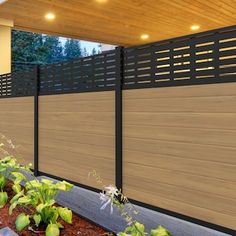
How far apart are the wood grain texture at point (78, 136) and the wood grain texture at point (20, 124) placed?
1.04 ft

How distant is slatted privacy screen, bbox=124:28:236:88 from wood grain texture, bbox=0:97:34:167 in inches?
80.0

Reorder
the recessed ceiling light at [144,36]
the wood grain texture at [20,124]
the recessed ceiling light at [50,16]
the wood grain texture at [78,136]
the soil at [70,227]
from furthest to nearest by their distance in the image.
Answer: the recessed ceiling light at [144,36] < the recessed ceiling light at [50,16] < the wood grain texture at [20,124] < the wood grain texture at [78,136] < the soil at [70,227]

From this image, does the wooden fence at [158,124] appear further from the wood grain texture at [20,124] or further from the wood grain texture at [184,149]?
the wood grain texture at [20,124]

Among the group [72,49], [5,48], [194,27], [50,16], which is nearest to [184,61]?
[50,16]

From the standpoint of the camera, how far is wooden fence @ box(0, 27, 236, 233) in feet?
7.08

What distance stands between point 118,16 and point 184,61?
4.35m

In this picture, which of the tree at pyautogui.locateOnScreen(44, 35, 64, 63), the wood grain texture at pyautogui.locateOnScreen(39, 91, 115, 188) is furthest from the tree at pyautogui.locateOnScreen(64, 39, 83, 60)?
the wood grain texture at pyautogui.locateOnScreen(39, 91, 115, 188)

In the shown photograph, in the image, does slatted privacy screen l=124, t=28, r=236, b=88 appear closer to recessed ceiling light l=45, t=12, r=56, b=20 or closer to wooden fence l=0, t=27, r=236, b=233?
wooden fence l=0, t=27, r=236, b=233

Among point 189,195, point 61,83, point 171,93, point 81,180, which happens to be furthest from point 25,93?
point 189,195

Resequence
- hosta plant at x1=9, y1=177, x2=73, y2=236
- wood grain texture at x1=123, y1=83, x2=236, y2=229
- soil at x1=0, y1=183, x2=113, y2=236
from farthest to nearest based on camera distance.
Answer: soil at x1=0, y1=183, x2=113, y2=236 < hosta plant at x1=9, y1=177, x2=73, y2=236 < wood grain texture at x1=123, y1=83, x2=236, y2=229

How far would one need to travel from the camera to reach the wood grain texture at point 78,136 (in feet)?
10.1

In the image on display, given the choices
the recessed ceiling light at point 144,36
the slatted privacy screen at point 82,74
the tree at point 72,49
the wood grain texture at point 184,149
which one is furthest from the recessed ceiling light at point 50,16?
the tree at point 72,49

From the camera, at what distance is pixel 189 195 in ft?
7.64

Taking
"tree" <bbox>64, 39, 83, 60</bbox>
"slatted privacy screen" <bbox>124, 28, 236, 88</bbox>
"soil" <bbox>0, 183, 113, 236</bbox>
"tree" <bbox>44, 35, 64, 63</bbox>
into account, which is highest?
"tree" <bbox>64, 39, 83, 60</bbox>
